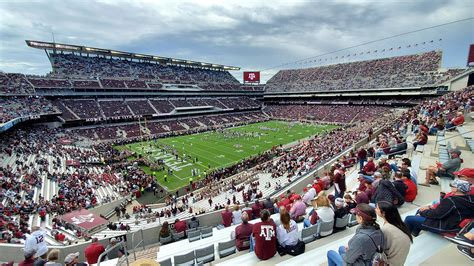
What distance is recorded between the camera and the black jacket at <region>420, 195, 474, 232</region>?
3559mm

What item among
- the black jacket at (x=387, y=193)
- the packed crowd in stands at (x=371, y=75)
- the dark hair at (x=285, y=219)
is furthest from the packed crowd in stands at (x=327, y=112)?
the dark hair at (x=285, y=219)

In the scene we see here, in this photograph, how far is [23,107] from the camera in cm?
3403

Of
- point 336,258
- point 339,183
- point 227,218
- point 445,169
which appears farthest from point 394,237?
point 227,218

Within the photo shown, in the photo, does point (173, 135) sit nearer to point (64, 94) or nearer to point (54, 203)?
point (64, 94)

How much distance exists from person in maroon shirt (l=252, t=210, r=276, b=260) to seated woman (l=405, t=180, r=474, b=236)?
8.35 ft

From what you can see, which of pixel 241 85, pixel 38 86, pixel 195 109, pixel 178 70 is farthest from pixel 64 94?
pixel 241 85

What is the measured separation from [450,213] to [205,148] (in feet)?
108

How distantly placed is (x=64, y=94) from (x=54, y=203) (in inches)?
1530

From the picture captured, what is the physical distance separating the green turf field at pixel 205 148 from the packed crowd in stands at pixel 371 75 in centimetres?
2836

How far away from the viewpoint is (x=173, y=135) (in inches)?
1785

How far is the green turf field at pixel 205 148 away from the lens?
26562 millimetres

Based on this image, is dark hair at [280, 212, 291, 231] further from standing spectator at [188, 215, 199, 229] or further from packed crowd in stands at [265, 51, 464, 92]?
packed crowd in stands at [265, 51, 464, 92]

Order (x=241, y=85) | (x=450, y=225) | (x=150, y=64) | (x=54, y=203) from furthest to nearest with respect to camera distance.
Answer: (x=241, y=85) → (x=150, y=64) → (x=54, y=203) → (x=450, y=225)

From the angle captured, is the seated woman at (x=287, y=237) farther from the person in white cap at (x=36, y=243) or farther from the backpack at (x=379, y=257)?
the person in white cap at (x=36, y=243)
